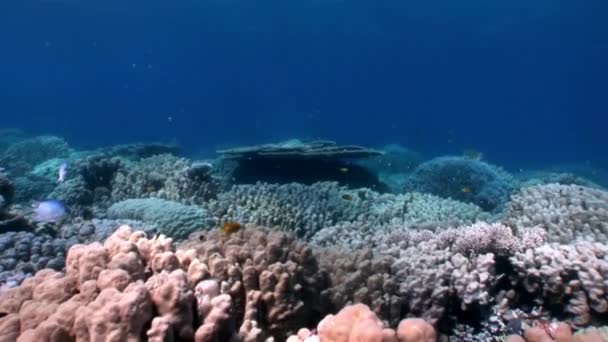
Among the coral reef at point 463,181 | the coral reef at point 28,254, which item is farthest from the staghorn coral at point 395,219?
the coral reef at point 463,181

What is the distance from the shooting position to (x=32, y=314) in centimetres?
295

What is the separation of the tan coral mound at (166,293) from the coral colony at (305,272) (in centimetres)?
1

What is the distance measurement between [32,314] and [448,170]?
573 inches

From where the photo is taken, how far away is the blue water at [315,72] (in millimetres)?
64250

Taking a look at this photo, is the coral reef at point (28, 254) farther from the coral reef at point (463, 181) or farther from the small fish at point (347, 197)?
the coral reef at point (463, 181)

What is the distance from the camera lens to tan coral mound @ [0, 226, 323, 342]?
2.64 metres

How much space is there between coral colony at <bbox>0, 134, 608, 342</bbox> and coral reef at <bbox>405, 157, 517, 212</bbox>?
4710 millimetres

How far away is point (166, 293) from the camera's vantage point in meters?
2.77

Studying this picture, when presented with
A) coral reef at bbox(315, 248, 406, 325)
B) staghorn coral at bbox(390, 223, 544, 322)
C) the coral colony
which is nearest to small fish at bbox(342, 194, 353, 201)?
the coral colony

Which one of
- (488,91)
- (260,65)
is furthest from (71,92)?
(488,91)

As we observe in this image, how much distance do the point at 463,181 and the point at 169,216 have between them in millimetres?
10966

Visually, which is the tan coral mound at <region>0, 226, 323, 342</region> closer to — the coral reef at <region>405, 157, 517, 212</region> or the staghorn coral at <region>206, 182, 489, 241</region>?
the staghorn coral at <region>206, 182, 489, 241</region>

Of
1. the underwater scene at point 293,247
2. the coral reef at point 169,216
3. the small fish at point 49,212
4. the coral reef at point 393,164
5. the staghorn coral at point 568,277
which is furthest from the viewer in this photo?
the coral reef at point 393,164

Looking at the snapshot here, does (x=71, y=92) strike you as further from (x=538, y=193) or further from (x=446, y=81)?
(x=538, y=193)
